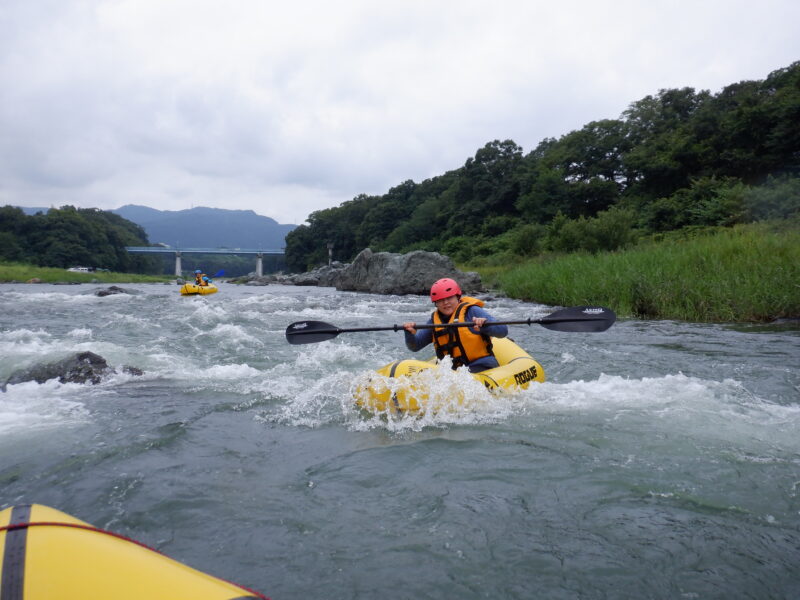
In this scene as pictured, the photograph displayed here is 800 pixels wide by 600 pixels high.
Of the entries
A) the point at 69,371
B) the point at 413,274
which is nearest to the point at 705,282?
the point at 69,371

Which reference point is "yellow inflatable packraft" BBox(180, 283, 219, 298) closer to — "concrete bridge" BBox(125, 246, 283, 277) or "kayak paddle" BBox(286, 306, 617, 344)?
"kayak paddle" BBox(286, 306, 617, 344)

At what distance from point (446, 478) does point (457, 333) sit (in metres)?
2.32

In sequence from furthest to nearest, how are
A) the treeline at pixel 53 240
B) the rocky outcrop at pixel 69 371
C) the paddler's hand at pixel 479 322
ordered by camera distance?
the treeline at pixel 53 240 → the rocky outcrop at pixel 69 371 → the paddler's hand at pixel 479 322

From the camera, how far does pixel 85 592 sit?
1362mm

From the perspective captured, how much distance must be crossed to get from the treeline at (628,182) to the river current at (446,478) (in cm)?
1628

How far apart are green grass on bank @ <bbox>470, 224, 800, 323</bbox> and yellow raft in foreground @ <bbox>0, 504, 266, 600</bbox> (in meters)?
9.59

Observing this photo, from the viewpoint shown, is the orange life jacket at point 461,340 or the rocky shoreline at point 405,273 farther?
the rocky shoreline at point 405,273

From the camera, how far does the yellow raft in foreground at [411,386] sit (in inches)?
168

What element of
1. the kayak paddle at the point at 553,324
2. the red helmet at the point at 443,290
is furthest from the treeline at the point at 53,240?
the red helmet at the point at 443,290

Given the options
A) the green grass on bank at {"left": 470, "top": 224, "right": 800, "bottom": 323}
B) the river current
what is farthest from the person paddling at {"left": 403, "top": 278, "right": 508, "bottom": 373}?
the green grass on bank at {"left": 470, "top": 224, "right": 800, "bottom": 323}

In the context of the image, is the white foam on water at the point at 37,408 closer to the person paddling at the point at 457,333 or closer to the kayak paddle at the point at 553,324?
the kayak paddle at the point at 553,324

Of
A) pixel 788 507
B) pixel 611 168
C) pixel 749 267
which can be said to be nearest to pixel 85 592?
pixel 788 507

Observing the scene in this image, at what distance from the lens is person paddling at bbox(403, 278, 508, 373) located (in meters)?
5.25

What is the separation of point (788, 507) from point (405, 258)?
849 inches
